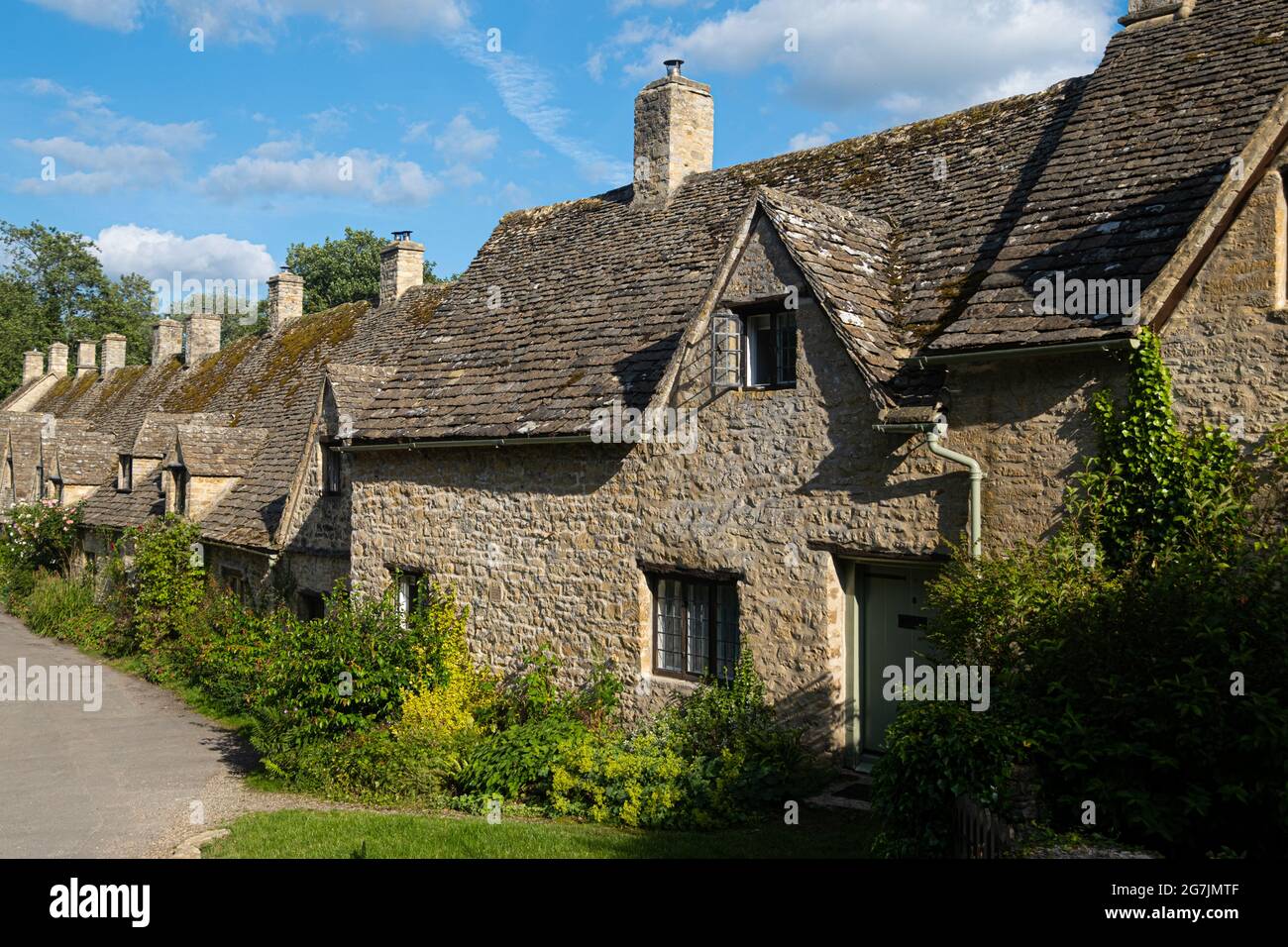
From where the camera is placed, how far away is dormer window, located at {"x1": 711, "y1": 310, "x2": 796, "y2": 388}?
11.9 m

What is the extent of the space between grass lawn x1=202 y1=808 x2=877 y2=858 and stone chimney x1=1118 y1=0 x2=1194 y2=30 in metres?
10.3

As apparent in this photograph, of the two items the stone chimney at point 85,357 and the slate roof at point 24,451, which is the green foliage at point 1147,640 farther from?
the stone chimney at point 85,357

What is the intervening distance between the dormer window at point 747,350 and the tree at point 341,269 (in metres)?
52.3

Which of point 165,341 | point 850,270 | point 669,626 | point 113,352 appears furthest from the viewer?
point 113,352

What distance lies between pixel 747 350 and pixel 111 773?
1026 centimetres

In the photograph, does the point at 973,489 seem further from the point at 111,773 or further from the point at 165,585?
the point at 165,585

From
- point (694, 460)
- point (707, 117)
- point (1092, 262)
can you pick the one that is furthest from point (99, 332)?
point (1092, 262)

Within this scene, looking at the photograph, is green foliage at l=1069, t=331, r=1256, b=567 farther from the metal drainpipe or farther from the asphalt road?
the asphalt road

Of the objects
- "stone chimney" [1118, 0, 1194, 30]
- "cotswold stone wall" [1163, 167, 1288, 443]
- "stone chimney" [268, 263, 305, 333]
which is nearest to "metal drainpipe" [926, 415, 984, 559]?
"cotswold stone wall" [1163, 167, 1288, 443]

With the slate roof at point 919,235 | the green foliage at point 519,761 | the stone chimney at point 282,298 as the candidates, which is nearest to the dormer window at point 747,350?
the slate roof at point 919,235

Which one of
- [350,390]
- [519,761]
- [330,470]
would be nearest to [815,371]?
[519,761]

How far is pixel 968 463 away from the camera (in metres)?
9.77

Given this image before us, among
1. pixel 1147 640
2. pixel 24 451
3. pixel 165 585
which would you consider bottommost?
pixel 165 585

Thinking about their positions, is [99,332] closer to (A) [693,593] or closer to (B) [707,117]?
(B) [707,117]
